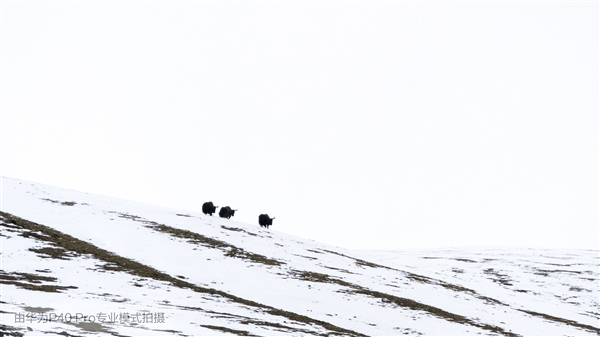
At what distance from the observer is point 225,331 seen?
19578mm

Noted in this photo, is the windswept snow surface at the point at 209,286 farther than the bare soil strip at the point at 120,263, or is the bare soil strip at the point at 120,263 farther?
the bare soil strip at the point at 120,263

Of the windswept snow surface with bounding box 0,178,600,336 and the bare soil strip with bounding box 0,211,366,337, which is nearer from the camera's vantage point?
the windswept snow surface with bounding box 0,178,600,336

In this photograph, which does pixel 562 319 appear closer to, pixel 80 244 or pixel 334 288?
pixel 334 288

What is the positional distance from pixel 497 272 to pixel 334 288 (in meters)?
36.3

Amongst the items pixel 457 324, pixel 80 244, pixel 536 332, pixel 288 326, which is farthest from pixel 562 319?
pixel 80 244

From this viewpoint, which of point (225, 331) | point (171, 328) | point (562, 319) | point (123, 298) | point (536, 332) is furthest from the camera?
point (562, 319)

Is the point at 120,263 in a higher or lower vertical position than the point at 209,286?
higher

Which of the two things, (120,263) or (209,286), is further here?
(120,263)

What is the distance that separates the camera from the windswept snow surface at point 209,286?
1997 centimetres

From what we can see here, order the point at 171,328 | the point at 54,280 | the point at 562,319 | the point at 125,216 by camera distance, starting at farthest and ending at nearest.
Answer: the point at 125,216 < the point at 562,319 < the point at 54,280 < the point at 171,328

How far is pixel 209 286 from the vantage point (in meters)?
30.3

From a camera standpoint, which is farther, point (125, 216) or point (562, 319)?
point (125, 216)

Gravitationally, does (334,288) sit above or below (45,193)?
below

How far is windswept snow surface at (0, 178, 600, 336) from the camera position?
65.5 ft
